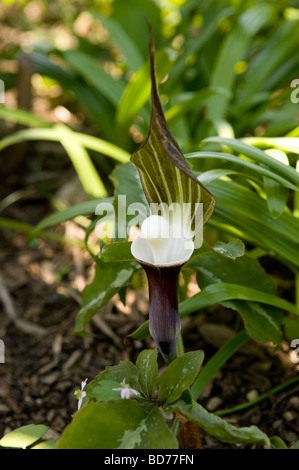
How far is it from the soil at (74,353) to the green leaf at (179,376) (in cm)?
42

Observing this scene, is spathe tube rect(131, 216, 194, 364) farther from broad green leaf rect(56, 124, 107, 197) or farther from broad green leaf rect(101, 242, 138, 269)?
broad green leaf rect(56, 124, 107, 197)

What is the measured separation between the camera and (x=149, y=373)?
91 centimetres

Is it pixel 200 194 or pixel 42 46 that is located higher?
pixel 42 46

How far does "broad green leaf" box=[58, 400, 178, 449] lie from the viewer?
833 mm

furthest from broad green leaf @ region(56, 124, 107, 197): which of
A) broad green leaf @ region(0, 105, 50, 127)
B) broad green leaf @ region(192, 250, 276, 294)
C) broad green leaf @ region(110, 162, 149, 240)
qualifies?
broad green leaf @ region(192, 250, 276, 294)

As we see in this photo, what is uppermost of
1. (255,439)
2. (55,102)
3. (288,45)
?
(288,45)

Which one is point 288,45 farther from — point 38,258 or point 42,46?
point 38,258

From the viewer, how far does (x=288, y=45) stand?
6.77 feet

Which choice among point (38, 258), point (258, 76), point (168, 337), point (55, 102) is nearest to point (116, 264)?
point (168, 337)

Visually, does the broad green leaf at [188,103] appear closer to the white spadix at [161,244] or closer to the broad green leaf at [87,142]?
the broad green leaf at [87,142]

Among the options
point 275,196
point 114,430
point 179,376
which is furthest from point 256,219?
point 114,430

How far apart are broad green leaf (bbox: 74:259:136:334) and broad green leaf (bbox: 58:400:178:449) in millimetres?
337

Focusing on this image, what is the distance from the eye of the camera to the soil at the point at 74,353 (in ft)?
4.34

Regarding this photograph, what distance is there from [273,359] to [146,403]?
631 millimetres
